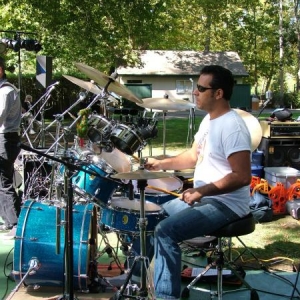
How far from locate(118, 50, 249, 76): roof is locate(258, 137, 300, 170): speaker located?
73.2 feet

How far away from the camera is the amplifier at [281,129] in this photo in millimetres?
7109

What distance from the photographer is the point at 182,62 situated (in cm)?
3089

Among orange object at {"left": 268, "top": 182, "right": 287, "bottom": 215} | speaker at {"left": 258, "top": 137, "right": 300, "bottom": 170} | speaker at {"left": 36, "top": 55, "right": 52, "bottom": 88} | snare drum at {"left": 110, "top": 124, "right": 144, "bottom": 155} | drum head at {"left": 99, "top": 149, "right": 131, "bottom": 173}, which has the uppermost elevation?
speaker at {"left": 36, "top": 55, "right": 52, "bottom": 88}

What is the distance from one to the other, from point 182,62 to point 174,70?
1.08 metres

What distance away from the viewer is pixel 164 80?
30469 mm

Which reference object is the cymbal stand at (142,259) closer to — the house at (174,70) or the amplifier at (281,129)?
the amplifier at (281,129)

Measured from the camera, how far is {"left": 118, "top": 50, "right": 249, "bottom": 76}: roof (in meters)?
29.9

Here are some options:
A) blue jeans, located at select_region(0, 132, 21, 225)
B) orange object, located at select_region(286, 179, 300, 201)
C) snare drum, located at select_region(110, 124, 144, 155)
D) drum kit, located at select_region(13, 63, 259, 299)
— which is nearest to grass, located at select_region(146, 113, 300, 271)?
orange object, located at select_region(286, 179, 300, 201)

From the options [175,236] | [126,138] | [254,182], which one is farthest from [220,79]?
[254,182]

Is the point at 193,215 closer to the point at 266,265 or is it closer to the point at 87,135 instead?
the point at 87,135

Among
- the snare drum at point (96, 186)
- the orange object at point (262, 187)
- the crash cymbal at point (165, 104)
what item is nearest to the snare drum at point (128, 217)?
the snare drum at point (96, 186)

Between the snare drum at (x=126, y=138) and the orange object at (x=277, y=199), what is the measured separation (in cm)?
290

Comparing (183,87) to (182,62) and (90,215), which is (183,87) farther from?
(90,215)

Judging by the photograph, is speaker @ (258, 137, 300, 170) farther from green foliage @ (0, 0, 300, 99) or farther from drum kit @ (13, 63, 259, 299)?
green foliage @ (0, 0, 300, 99)
